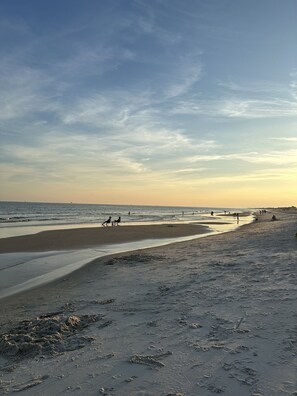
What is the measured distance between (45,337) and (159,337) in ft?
6.58

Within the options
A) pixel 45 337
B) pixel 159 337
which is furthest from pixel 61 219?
pixel 159 337

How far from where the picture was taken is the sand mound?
227 inches

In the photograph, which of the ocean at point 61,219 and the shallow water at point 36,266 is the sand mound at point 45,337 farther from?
the ocean at point 61,219

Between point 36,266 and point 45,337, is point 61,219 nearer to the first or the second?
point 36,266

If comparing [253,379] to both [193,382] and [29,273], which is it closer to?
[193,382]

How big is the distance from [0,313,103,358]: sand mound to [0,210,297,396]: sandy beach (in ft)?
0.06

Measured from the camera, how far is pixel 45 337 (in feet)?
20.3

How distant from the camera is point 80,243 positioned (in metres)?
24.2

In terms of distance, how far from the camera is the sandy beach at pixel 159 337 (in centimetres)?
443

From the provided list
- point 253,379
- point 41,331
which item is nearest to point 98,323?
point 41,331

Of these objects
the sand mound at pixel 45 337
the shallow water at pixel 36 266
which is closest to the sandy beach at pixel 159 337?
the sand mound at pixel 45 337

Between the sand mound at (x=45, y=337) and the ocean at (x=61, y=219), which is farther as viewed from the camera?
the ocean at (x=61, y=219)

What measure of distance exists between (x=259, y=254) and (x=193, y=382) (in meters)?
9.88

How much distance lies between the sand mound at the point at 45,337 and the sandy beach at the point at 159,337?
0.02m
